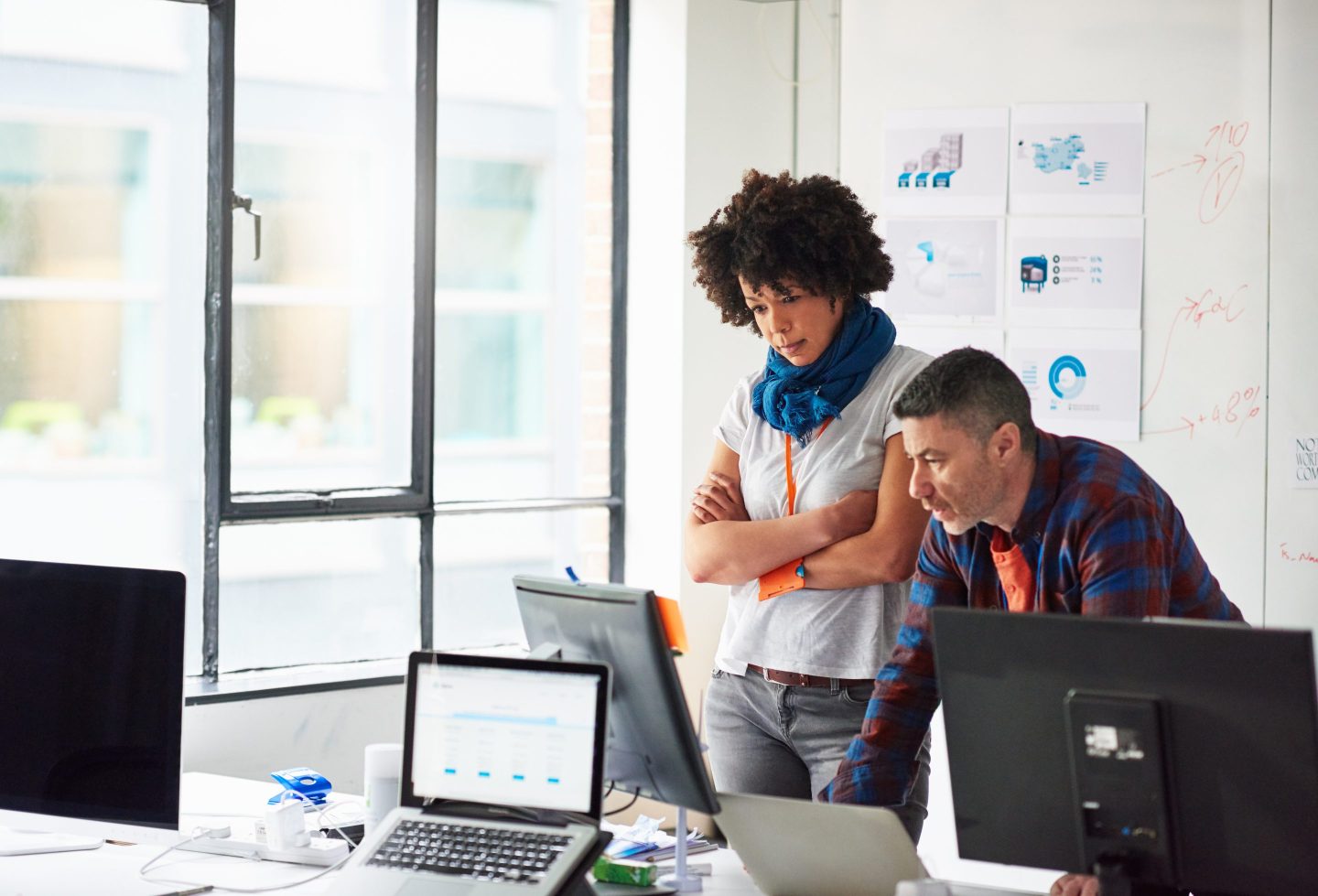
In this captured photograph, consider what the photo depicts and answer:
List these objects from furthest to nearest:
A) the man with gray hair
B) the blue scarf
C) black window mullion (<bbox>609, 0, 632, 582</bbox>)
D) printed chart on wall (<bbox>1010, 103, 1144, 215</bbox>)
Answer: black window mullion (<bbox>609, 0, 632, 582</bbox>), printed chart on wall (<bbox>1010, 103, 1144, 215</bbox>), the blue scarf, the man with gray hair

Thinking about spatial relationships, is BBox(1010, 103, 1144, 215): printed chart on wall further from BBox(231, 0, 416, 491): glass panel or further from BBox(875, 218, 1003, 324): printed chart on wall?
BBox(231, 0, 416, 491): glass panel

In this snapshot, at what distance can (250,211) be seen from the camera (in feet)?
10.6

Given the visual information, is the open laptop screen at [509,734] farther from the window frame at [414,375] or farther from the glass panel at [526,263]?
the glass panel at [526,263]

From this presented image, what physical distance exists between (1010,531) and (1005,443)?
12 cm

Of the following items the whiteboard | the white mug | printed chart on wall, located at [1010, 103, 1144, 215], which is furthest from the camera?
printed chart on wall, located at [1010, 103, 1144, 215]

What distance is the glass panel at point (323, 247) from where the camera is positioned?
10.7 ft

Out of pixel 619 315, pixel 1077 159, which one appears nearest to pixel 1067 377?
pixel 1077 159

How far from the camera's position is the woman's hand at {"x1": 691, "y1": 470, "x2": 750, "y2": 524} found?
229cm

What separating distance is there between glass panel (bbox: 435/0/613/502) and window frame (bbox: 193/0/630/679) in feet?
0.13

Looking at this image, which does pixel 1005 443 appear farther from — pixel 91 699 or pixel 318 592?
pixel 318 592

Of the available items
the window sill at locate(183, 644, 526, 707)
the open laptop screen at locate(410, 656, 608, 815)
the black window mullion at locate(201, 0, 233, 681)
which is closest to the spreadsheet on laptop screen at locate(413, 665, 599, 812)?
the open laptop screen at locate(410, 656, 608, 815)

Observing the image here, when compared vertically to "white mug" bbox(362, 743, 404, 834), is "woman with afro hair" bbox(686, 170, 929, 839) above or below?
above

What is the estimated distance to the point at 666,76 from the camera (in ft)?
11.7

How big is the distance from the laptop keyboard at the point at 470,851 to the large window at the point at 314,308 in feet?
5.25
